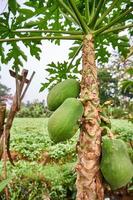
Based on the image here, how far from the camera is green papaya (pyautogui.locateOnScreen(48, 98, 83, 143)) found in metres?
1.80

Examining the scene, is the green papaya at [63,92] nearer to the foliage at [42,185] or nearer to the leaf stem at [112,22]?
the leaf stem at [112,22]

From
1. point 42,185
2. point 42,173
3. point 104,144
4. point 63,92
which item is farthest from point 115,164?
point 42,173

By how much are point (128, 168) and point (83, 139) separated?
237mm

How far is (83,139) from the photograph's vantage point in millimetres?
1851

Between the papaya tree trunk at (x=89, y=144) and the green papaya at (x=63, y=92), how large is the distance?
0.24 ft

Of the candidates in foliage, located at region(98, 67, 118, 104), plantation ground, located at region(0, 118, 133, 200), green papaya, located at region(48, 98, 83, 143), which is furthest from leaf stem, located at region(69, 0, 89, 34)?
foliage, located at region(98, 67, 118, 104)

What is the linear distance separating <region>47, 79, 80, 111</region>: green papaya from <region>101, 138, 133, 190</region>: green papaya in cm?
31

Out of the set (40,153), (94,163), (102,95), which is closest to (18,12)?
(94,163)

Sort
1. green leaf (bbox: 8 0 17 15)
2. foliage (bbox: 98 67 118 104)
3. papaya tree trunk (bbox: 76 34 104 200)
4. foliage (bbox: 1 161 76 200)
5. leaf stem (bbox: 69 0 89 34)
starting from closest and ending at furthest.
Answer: papaya tree trunk (bbox: 76 34 104 200) < leaf stem (bbox: 69 0 89 34) < green leaf (bbox: 8 0 17 15) < foliage (bbox: 1 161 76 200) < foliage (bbox: 98 67 118 104)

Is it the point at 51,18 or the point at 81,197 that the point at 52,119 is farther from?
the point at 51,18

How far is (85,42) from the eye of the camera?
2082 millimetres

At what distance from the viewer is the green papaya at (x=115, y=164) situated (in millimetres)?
1796

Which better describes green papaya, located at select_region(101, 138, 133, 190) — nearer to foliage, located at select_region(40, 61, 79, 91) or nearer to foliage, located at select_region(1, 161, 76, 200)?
foliage, located at select_region(40, 61, 79, 91)

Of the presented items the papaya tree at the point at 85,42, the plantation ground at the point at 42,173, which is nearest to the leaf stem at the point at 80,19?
the papaya tree at the point at 85,42
